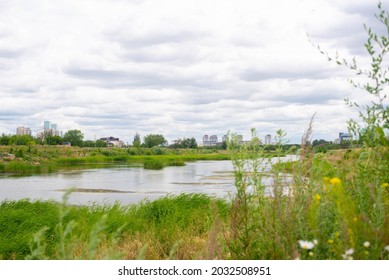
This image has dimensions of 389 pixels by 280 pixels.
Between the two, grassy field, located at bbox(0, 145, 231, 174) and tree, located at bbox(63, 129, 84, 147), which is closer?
grassy field, located at bbox(0, 145, 231, 174)

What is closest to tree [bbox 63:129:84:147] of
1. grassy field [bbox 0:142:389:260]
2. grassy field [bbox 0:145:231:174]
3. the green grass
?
grassy field [bbox 0:145:231:174]

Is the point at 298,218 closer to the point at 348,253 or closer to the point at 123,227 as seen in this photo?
the point at 348,253

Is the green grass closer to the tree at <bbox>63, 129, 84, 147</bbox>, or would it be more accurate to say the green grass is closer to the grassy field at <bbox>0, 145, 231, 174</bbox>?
the grassy field at <bbox>0, 145, 231, 174</bbox>

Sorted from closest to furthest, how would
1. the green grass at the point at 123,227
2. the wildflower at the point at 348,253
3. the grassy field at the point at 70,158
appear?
the wildflower at the point at 348,253 → the green grass at the point at 123,227 → the grassy field at the point at 70,158

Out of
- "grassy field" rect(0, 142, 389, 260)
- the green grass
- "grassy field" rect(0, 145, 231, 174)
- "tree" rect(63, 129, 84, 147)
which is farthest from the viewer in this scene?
"tree" rect(63, 129, 84, 147)

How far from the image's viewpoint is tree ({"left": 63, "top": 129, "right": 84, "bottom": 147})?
6619 cm

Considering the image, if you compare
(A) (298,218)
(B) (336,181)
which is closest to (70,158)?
(A) (298,218)

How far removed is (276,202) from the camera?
13.1ft

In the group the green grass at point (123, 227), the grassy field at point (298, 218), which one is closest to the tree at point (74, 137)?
the green grass at point (123, 227)

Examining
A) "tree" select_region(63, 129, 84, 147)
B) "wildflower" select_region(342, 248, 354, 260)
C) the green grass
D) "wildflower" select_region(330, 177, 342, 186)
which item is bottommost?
the green grass

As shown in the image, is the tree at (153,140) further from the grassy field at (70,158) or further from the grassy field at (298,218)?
the grassy field at (298,218)

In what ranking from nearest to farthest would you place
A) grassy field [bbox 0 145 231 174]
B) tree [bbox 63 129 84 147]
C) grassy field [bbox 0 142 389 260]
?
grassy field [bbox 0 142 389 260]
grassy field [bbox 0 145 231 174]
tree [bbox 63 129 84 147]

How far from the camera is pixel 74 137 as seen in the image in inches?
2675

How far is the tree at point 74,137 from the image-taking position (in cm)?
6619
